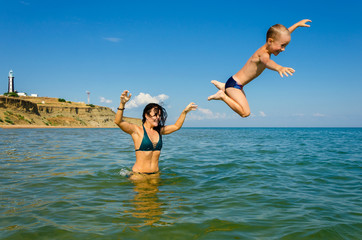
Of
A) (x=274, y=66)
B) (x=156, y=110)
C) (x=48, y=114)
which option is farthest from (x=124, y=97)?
Answer: (x=48, y=114)

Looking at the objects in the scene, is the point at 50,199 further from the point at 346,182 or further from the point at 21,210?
the point at 346,182

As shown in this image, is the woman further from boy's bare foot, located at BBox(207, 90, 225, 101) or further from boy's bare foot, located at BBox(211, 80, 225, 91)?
boy's bare foot, located at BBox(207, 90, 225, 101)

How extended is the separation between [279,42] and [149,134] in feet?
12.2

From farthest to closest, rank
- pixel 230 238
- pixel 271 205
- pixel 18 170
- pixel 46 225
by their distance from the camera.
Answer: pixel 18 170 < pixel 271 205 < pixel 46 225 < pixel 230 238

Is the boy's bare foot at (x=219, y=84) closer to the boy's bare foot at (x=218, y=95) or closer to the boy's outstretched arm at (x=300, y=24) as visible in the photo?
the boy's bare foot at (x=218, y=95)

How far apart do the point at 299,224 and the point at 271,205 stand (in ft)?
3.30

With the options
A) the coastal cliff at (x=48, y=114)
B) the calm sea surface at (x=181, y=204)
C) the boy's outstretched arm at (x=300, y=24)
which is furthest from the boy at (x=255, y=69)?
the coastal cliff at (x=48, y=114)

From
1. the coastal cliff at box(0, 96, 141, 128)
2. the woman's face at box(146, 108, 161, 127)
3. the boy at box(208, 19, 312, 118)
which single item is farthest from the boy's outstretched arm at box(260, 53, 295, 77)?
the coastal cliff at box(0, 96, 141, 128)

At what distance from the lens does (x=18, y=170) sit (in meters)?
8.53

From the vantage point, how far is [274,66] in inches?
184

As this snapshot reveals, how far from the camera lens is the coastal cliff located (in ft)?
171

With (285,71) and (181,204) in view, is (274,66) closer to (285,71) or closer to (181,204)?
(285,71)

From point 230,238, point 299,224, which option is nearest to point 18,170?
point 230,238

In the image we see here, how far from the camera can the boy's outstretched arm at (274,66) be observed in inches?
172
